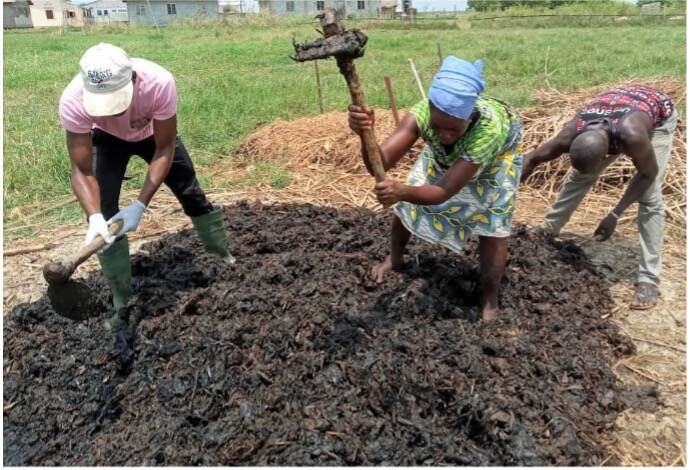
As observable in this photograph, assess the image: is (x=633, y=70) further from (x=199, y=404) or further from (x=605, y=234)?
(x=199, y=404)

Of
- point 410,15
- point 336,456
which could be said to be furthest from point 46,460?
point 410,15

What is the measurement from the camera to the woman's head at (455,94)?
2.21 m

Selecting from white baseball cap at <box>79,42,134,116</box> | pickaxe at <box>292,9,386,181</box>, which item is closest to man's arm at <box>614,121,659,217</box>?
pickaxe at <box>292,9,386,181</box>

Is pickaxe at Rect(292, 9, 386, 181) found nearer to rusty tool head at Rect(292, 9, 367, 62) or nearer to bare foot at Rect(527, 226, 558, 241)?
rusty tool head at Rect(292, 9, 367, 62)

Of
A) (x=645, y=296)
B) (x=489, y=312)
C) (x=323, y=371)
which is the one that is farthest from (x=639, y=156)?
(x=323, y=371)

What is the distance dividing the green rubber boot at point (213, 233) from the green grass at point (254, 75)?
1.75 meters

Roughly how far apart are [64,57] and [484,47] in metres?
11.3

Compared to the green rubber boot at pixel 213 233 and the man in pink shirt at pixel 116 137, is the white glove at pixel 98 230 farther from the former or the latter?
the green rubber boot at pixel 213 233

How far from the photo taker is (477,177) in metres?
2.70

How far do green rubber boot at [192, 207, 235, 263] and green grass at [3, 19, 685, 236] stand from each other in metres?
1.75

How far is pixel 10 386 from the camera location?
2.72 metres

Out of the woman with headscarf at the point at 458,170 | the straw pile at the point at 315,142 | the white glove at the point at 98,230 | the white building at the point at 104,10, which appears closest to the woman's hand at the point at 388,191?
the woman with headscarf at the point at 458,170

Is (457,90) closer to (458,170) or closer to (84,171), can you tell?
(458,170)

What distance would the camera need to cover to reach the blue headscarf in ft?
7.25
